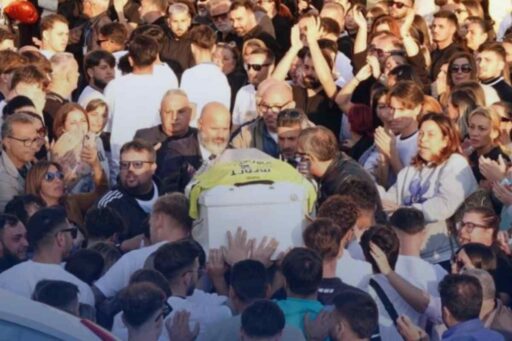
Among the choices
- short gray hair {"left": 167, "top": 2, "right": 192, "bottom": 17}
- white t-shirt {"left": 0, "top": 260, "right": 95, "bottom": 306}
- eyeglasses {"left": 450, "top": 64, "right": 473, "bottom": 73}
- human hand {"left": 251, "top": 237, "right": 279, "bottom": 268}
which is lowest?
white t-shirt {"left": 0, "top": 260, "right": 95, "bottom": 306}

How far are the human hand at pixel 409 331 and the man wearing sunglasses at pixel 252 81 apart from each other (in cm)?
529

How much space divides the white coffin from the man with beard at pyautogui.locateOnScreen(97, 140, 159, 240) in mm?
1942

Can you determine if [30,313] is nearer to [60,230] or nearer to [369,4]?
[60,230]

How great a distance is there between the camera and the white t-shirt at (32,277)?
30.5 ft

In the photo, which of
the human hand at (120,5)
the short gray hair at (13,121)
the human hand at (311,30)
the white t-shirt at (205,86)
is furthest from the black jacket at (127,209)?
the human hand at (120,5)

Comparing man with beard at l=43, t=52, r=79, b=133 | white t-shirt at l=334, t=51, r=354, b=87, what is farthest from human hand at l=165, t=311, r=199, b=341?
white t-shirt at l=334, t=51, r=354, b=87

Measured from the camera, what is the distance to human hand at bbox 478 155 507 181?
11.6 m

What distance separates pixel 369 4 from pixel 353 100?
5.50m

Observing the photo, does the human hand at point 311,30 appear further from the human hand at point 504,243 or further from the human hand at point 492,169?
the human hand at point 504,243

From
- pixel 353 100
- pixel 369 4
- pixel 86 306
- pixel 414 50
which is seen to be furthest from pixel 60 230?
pixel 369 4

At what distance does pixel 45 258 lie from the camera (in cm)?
954

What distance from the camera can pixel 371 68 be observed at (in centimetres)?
1467

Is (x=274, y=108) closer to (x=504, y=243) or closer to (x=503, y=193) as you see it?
(x=503, y=193)

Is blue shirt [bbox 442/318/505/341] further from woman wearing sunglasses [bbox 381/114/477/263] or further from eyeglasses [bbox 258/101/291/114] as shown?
eyeglasses [bbox 258/101/291/114]
